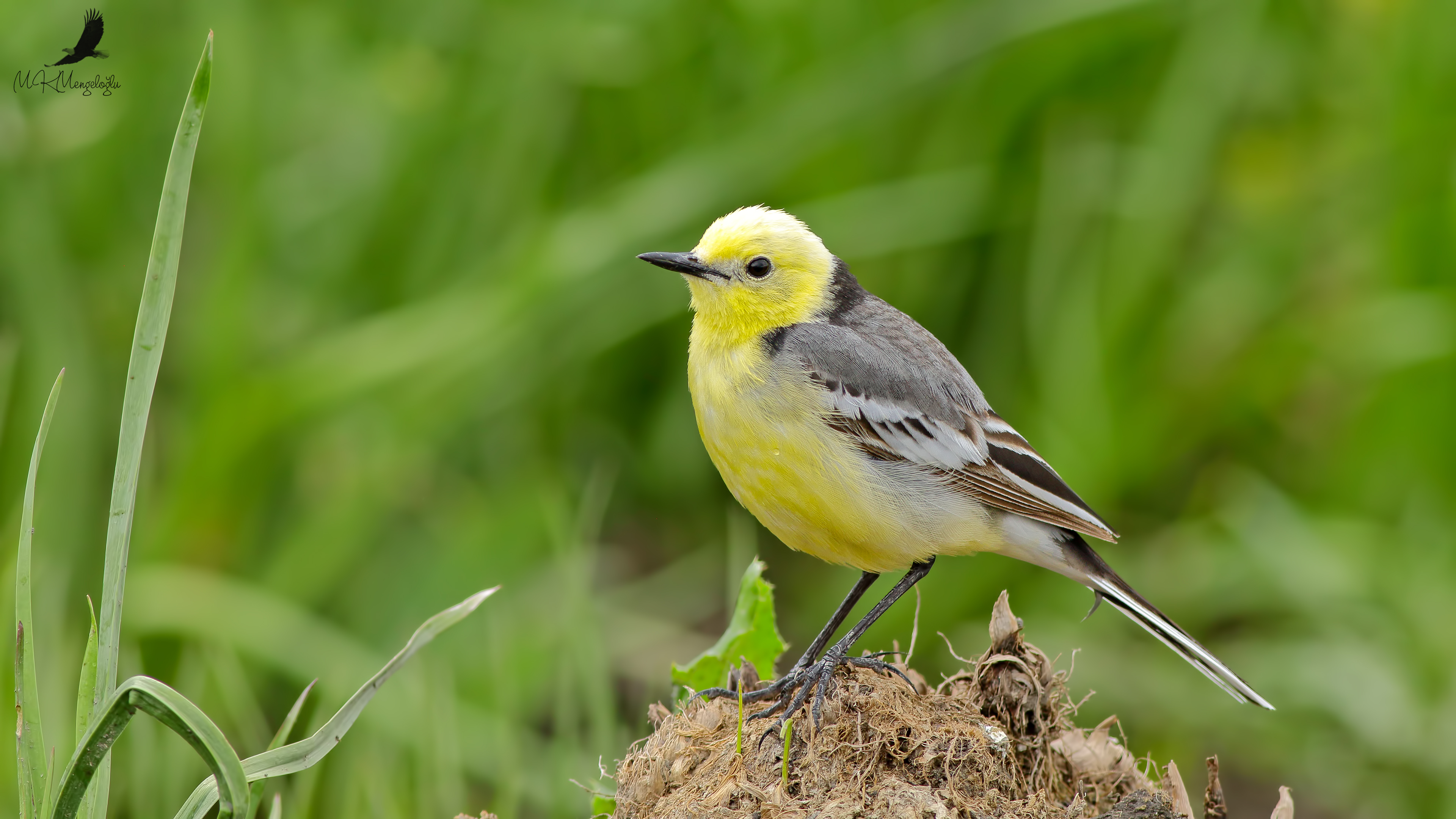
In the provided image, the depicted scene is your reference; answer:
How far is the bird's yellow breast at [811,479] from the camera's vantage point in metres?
3.08

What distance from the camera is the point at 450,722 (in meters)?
3.09

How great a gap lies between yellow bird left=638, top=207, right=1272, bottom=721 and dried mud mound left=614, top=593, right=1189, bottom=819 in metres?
0.39

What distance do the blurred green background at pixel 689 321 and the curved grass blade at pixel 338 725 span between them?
89.8 inches

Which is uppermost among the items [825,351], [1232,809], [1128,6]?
[1128,6]

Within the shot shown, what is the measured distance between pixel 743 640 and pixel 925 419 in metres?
0.80

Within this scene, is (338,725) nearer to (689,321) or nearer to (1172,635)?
(1172,635)

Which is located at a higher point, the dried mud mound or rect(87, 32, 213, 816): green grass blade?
rect(87, 32, 213, 816): green grass blade

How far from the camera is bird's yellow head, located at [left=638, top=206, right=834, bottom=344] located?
3461 mm

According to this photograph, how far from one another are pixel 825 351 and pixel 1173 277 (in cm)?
309

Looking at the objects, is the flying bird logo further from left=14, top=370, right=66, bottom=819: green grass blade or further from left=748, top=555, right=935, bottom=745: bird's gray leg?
left=748, top=555, right=935, bottom=745: bird's gray leg

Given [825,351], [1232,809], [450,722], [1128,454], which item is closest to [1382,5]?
[1128,454]

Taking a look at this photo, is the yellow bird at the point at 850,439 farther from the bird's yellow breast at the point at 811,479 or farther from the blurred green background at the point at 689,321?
the blurred green background at the point at 689,321

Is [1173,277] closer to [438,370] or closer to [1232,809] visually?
[1232,809]

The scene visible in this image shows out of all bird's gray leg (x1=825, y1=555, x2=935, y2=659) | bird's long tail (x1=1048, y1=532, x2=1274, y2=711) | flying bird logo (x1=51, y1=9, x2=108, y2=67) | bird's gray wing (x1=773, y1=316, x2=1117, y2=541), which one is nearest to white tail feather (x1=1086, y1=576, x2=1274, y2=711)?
bird's long tail (x1=1048, y1=532, x2=1274, y2=711)
